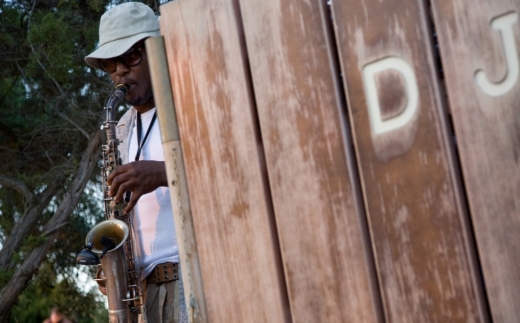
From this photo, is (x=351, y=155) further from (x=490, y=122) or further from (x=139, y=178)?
(x=139, y=178)

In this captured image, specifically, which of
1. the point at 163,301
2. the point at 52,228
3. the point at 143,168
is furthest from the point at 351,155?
the point at 52,228

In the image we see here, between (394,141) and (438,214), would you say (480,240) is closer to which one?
(438,214)

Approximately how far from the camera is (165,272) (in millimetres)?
3137

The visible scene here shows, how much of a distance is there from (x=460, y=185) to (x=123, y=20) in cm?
229

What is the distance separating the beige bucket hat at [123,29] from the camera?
329 cm

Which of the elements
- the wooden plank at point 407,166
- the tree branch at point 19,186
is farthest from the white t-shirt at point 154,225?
the tree branch at point 19,186

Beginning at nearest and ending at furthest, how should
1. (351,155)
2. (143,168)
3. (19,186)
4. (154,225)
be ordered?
(351,155)
(143,168)
(154,225)
(19,186)

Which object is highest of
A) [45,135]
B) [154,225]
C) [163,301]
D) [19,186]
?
[45,135]

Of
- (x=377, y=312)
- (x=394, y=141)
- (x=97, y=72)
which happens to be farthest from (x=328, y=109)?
(x=97, y=72)

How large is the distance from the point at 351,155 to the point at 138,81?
6.65 feet

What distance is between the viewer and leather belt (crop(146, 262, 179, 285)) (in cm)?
312

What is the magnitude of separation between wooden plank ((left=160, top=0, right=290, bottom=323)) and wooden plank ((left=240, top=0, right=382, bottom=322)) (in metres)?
0.04

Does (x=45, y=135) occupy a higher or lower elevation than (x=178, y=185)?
higher

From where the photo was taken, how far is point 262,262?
1.56 m
